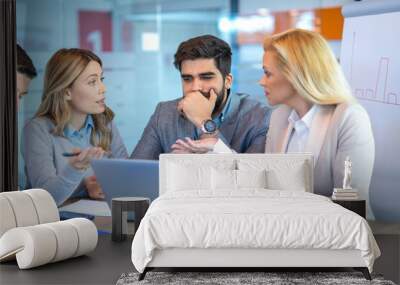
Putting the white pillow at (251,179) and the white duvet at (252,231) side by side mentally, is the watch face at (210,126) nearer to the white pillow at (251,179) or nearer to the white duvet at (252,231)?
the white pillow at (251,179)

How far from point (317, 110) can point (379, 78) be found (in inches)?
28.4

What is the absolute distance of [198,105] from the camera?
8.88 m

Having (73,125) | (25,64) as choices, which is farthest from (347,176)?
(25,64)

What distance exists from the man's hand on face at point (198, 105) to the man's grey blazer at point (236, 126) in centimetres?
8

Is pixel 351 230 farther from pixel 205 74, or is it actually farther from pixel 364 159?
pixel 205 74

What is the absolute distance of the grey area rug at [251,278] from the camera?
19.1ft

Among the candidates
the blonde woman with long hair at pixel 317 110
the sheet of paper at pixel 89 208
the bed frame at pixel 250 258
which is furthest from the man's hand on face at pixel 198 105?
the bed frame at pixel 250 258

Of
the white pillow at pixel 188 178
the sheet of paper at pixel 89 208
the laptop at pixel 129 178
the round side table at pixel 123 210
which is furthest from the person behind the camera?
the sheet of paper at pixel 89 208

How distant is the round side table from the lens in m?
7.79

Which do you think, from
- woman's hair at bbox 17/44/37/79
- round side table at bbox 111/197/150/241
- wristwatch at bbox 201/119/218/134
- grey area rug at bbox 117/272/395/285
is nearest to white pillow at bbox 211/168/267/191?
round side table at bbox 111/197/150/241

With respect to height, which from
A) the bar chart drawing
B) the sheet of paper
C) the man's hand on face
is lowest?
the sheet of paper

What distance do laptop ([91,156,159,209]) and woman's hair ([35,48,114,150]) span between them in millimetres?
325

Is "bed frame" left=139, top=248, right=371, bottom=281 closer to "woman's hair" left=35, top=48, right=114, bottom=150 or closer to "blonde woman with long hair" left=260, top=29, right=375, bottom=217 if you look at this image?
"blonde woman with long hair" left=260, top=29, right=375, bottom=217

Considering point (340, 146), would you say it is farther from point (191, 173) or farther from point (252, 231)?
point (252, 231)
